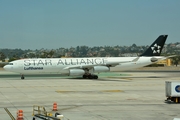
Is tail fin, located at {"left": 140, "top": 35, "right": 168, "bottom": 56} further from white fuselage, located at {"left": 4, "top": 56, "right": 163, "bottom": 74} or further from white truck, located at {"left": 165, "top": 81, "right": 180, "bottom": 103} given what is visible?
white truck, located at {"left": 165, "top": 81, "right": 180, "bottom": 103}

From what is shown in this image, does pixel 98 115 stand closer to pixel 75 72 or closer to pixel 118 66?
pixel 75 72

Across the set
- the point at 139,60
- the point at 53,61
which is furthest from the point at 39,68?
the point at 139,60

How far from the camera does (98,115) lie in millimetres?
19328

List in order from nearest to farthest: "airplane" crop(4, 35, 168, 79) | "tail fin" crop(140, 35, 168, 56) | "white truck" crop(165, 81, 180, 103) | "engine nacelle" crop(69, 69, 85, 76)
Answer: "white truck" crop(165, 81, 180, 103) → "engine nacelle" crop(69, 69, 85, 76) → "airplane" crop(4, 35, 168, 79) → "tail fin" crop(140, 35, 168, 56)

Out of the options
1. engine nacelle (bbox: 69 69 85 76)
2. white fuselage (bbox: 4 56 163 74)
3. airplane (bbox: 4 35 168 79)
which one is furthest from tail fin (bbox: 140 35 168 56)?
engine nacelle (bbox: 69 69 85 76)

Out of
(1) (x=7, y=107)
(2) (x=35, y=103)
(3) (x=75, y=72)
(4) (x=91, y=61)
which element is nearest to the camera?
(1) (x=7, y=107)

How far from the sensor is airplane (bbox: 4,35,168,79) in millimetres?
51875

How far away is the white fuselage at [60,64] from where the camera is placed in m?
51.9

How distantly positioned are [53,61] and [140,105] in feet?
103

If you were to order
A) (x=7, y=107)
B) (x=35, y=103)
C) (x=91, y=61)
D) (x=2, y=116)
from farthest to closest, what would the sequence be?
(x=91, y=61), (x=35, y=103), (x=7, y=107), (x=2, y=116)

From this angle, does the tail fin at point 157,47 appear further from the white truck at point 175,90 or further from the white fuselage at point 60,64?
the white truck at point 175,90

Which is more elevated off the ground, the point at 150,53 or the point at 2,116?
the point at 150,53

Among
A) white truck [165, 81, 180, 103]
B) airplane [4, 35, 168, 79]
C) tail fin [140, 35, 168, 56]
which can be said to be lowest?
white truck [165, 81, 180, 103]

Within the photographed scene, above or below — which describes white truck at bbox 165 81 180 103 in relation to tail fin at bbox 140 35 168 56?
below
